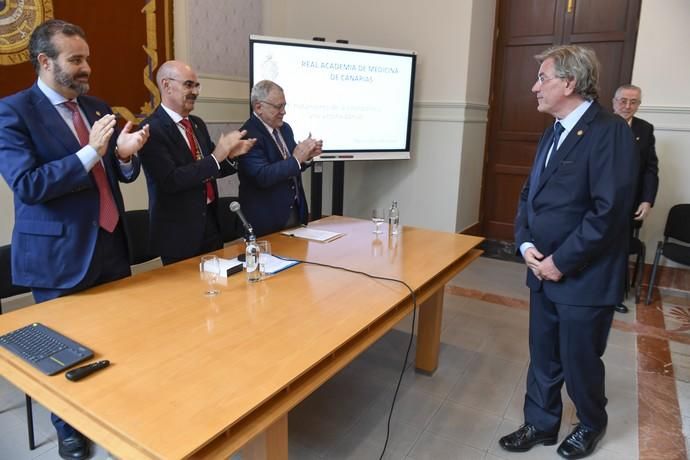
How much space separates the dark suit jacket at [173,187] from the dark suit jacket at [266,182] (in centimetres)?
26

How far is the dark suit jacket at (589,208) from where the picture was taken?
1.59 metres

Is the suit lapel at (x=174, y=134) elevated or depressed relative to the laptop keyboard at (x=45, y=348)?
elevated

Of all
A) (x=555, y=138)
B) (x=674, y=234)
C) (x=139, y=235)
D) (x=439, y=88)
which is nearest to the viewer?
(x=555, y=138)

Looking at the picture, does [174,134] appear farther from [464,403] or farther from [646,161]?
[646,161]

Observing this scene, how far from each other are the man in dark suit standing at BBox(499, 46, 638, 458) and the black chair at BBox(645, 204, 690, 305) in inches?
82.0

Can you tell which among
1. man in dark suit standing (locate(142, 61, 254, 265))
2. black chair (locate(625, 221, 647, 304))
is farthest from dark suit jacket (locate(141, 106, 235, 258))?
black chair (locate(625, 221, 647, 304))

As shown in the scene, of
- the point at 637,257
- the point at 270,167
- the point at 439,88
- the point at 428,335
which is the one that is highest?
the point at 439,88

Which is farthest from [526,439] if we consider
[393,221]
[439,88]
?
[439,88]

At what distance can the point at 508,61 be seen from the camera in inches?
182

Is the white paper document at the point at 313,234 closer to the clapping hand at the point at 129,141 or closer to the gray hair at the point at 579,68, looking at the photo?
the clapping hand at the point at 129,141

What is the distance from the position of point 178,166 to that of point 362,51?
2.34 metres

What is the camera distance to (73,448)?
1.89 meters

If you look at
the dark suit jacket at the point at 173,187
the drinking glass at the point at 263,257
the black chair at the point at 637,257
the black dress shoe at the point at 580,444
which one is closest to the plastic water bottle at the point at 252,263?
the drinking glass at the point at 263,257

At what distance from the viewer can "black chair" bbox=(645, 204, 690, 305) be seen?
347 centimetres
